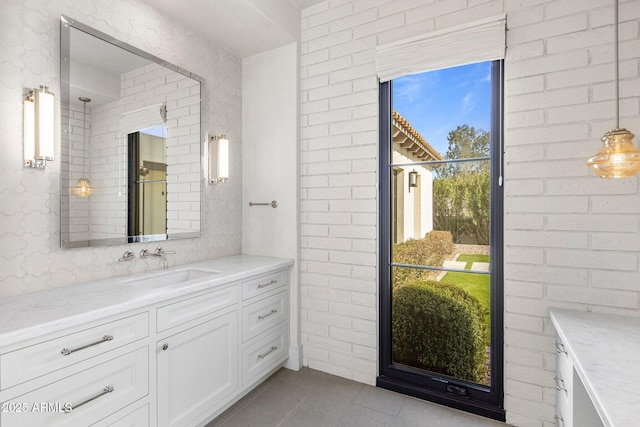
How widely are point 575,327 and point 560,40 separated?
5.24 ft

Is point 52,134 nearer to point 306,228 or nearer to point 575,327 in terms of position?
point 306,228

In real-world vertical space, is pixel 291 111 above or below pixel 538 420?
above

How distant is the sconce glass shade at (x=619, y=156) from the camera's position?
143 cm

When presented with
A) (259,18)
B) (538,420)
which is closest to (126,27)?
(259,18)

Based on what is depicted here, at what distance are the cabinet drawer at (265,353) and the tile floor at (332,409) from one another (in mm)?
169

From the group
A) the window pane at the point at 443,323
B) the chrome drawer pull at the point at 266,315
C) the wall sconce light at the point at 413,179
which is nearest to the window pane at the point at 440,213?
the wall sconce light at the point at 413,179

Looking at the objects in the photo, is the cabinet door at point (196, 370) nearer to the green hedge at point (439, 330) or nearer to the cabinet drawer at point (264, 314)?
the cabinet drawer at point (264, 314)

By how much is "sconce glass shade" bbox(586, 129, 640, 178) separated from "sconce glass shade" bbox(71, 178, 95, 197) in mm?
2681

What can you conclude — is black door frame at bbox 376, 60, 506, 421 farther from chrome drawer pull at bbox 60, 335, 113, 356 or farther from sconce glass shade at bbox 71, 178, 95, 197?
sconce glass shade at bbox 71, 178, 95, 197

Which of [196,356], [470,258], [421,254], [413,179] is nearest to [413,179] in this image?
[413,179]

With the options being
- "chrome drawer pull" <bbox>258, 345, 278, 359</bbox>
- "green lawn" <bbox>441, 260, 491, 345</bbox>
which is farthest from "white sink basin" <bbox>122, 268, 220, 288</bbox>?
"green lawn" <bbox>441, 260, 491, 345</bbox>

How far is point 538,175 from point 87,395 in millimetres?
2556

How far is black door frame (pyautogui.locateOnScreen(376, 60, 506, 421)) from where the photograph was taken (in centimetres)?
204

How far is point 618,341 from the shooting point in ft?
4.54
